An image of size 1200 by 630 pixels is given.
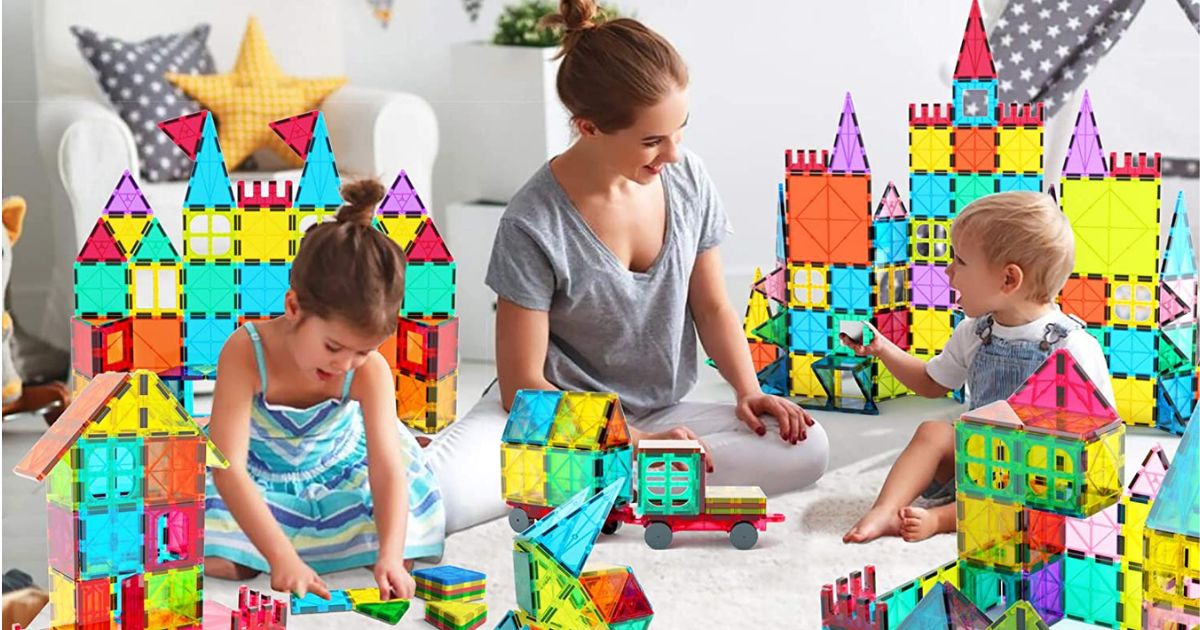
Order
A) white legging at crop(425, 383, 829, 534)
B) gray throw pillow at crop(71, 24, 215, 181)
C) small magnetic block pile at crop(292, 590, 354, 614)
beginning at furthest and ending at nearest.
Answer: gray throw pillow at crop(71, 24, 215, 181)
white legging at crop(425, 383, 829, 534)
small magnetic block pile at crop(292, 590, 354, 614)

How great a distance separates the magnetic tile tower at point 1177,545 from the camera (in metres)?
1.31

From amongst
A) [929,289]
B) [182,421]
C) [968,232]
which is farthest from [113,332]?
[929,289]

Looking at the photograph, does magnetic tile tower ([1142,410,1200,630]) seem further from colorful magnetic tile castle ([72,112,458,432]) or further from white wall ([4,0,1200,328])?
white wall ([4,0,1200,328])

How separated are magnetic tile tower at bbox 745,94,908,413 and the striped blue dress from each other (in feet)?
3.15

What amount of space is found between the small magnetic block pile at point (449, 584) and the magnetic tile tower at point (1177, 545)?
0.69 meters

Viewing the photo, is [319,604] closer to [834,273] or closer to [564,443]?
[564,443]

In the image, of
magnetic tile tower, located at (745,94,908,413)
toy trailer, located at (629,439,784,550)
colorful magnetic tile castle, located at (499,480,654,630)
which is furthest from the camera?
magnetic tile tower, located at (745,94,908,413)

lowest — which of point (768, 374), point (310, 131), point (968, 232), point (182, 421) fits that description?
point (768, 374)

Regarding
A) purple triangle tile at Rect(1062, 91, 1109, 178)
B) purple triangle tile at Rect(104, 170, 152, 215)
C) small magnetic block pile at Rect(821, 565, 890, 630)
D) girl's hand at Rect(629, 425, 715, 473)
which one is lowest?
small magnetic block pile at Rect(821, 565, 890, 630)

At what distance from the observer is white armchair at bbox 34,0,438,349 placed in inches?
116

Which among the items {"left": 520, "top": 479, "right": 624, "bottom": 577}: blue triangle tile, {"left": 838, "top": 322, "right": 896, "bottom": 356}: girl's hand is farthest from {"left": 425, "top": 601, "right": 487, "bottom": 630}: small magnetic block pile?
{"left": 838, "top": 322, "right": 896, "bottom": 356}: girl's hand

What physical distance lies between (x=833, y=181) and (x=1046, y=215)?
0.58 metres

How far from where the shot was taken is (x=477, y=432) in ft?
6.58

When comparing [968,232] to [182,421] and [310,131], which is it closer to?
[310,131]
